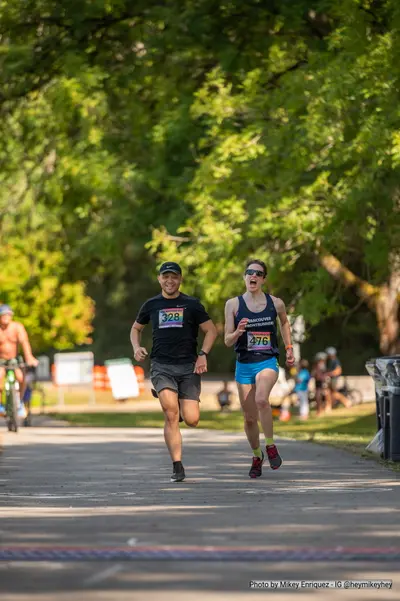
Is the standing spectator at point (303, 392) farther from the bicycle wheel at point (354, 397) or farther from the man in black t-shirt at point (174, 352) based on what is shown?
the man in black t-shirt at point (174, 352)

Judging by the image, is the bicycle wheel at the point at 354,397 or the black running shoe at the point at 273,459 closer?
the black running shoe at the point at 273,459

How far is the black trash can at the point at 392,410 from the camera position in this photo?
1605cm

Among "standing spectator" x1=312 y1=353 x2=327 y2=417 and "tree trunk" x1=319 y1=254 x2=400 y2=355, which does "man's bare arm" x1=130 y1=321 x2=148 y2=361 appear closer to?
"tree trunk" x1=319 y1=254 x2=400 y2=355

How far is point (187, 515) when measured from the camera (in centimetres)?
1076

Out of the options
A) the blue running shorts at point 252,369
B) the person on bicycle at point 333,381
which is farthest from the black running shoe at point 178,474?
the person on bicycle at point 333,381

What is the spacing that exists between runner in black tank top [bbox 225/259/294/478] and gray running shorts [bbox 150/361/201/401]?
0.42m

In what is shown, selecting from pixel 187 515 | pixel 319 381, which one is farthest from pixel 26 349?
pixel 319 381

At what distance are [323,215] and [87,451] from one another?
7619 millimetres

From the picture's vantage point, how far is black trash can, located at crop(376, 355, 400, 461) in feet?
52.6

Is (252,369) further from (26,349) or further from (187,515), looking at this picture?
(26,349)

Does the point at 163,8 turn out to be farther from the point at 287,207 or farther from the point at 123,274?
the point at 123,274

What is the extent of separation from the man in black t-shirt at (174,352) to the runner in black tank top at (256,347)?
34cm

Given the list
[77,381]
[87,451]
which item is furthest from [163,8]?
[77,381]

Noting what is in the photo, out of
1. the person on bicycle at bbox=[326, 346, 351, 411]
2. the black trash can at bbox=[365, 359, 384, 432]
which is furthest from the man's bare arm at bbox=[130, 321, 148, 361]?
the person on bicycle at bbox=[326, 346, 351, 411]
